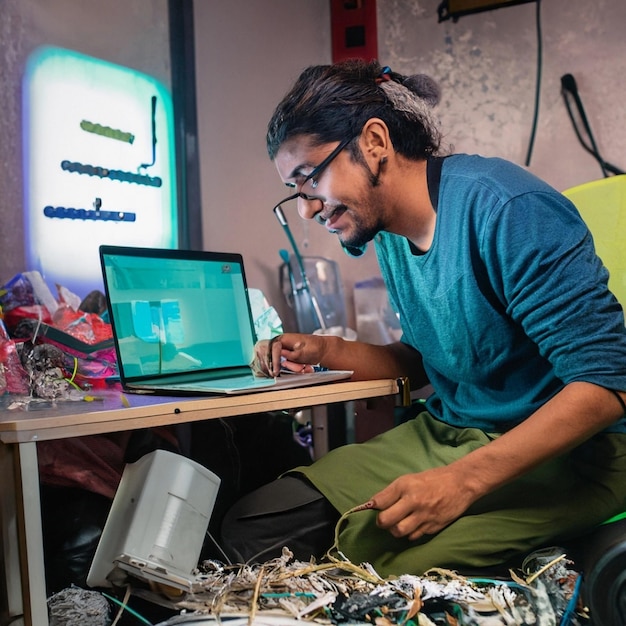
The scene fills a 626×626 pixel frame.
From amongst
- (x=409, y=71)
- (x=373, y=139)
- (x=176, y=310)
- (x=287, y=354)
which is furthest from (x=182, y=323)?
(x=409, y=71)

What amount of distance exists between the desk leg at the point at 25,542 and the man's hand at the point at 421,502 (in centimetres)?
42

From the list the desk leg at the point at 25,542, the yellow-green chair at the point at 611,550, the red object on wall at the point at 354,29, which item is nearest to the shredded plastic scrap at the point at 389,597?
the yellow-green chair at the point at 611,550

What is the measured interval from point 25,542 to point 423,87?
104 centimetres

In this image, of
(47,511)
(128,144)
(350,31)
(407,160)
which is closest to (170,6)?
(128,144)

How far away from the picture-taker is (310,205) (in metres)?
1.33

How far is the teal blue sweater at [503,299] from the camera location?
1028 millimetres

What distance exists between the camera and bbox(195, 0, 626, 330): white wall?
238 centimetres

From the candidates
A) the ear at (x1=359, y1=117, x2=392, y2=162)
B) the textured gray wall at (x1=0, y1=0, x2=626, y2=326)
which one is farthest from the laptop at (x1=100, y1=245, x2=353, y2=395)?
the textured gray wall at (x1=0, y1=0, x2=626, y2=326)

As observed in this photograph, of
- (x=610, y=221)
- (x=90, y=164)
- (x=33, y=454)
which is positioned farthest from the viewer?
(x=90, y=164)

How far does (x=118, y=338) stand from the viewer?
4.16 feet

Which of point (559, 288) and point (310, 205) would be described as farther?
point (310, 205)

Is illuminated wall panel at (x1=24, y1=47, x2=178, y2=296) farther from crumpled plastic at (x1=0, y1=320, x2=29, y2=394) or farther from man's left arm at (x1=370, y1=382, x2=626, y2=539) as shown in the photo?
man's left arm at (x1=370, y1=382, x2=626, y2=539)

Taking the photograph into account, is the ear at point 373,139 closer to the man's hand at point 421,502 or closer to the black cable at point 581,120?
the man's hand at point 421,502

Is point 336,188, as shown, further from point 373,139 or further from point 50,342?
point 50,342
